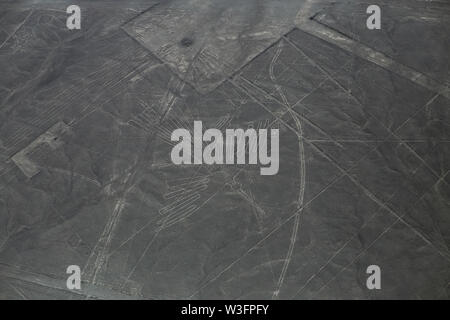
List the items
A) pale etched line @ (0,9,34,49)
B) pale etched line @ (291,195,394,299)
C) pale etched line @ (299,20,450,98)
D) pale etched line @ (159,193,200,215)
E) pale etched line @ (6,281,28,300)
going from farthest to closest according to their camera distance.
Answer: pale etched line @ (0,9,34,49) → pale etched line @ (299,20,450,98) → pale etched line @ (159,193,200,215) → pale etched line @ (6,281,28,300) → pale etched line @ (291,195,394,299)

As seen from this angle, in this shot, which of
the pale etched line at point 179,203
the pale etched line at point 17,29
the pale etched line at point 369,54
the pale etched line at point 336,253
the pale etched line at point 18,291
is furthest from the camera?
the pale etched line at point 17,29

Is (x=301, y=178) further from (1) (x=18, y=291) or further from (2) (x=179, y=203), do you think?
(1) (x=18, y=291)

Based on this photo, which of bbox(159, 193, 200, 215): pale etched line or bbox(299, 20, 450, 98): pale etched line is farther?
bbox(299, 20, 450, 98): pale etched line

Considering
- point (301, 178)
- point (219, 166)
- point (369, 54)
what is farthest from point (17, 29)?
point (369, 54)

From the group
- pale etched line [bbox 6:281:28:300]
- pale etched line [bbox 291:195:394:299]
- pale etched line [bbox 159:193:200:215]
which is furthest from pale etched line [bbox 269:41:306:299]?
pale etched line [bbox 6:281:28:300]

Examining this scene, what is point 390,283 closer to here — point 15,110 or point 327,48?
point 327,48

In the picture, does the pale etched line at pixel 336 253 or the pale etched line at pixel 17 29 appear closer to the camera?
the pale etched line at pixel 336 253

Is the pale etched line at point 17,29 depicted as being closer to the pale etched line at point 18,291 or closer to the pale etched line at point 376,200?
the pale etched line at point 18,291

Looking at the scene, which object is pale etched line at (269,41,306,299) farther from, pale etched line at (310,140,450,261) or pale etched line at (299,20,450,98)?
pale etched line at (299,20,450,98)

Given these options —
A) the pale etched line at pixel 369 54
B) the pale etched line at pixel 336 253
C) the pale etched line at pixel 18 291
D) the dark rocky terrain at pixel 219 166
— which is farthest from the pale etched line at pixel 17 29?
the pale etched line at pixel 336 253

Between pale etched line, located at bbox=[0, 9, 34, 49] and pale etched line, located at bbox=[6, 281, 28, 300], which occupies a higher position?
pale etched line, located at bbox=[0, 9, 34, 49]
